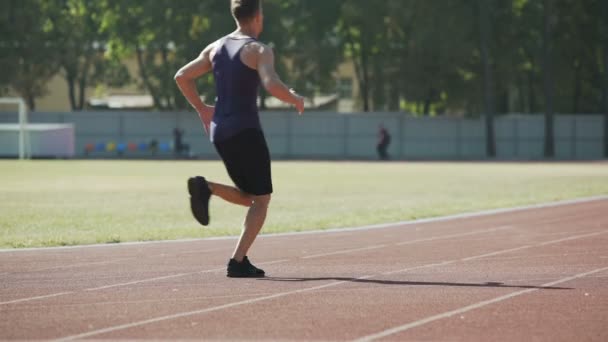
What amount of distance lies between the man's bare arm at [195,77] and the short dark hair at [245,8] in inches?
14.4

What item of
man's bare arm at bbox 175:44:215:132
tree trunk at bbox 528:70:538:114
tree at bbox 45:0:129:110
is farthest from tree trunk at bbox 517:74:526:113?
man's bare arm at bbox 175:44:215:132

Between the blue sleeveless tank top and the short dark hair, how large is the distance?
17cm

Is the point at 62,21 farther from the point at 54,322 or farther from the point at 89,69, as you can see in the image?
the point at 54,322

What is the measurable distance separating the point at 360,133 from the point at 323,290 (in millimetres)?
50974

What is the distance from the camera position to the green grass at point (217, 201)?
14.1 m

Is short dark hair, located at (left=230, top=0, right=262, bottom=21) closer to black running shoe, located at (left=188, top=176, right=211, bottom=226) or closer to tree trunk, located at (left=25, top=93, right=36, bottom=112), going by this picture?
black running shoe, located at (left=188, top=176, right=211, bottom=226)

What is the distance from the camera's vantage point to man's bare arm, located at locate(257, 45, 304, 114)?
848 centimetres

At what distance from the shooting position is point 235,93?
8758 millimetres

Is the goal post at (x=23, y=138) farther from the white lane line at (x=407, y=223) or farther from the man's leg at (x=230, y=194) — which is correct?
the man's leg at (x=230, y=194)

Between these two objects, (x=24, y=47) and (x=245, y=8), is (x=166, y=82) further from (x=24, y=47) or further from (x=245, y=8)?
(x=245, y=8)

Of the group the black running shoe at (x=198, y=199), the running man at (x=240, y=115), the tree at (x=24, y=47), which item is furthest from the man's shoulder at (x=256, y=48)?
the tree at (x=24, y=47)

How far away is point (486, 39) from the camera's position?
58.4m

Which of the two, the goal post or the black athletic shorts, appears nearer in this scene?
the black athletic shorts

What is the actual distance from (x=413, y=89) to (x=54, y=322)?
54460mm
